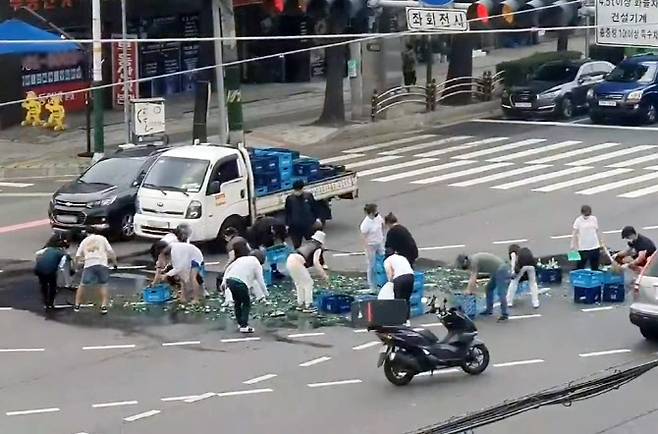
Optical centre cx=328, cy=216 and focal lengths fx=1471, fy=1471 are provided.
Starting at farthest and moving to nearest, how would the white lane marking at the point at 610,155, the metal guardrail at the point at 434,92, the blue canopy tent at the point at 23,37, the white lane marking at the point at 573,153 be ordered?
the metal guardrail at the point at 434,92 → the blue canopy tent at the point at 23,37 → the white lane marking at the point at 573,153 → the white lane marking at the point at 610,155

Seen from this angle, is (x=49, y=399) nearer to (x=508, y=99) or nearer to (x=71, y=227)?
(x=71, y=227)

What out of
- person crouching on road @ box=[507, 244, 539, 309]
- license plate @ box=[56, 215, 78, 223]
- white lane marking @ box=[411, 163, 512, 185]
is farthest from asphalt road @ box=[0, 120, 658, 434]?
white lane marking @ box=[411, 163, 512, 185]

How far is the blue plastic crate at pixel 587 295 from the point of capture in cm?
2167

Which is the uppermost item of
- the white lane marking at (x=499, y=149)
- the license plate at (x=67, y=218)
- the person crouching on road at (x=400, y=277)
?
the white lane marking at (x=499, y=149)

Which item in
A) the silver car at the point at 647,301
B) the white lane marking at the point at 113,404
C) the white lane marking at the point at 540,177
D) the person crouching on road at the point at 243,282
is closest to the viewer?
the white lane marking at the point at 113,404

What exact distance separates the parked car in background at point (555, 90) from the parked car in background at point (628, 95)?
0.99 m

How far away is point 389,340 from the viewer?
55.7 ft

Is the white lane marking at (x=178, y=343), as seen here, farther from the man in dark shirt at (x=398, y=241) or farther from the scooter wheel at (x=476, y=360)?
the scooter wheel at (x=476, y=360)

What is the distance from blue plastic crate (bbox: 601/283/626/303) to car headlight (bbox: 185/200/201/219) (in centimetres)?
733

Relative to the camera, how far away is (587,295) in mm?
21688

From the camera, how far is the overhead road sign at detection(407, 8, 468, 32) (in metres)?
24.5

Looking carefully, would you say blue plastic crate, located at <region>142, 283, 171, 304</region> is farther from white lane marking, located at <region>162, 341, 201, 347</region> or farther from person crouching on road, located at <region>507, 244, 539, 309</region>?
person crouching on road, located at <region>507, 244, 539, 309</region>

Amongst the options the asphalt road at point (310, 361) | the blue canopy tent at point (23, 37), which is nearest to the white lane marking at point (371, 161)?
the asphalt road at point (310, 361)

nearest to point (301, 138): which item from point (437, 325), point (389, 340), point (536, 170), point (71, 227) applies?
point (536, 170)
